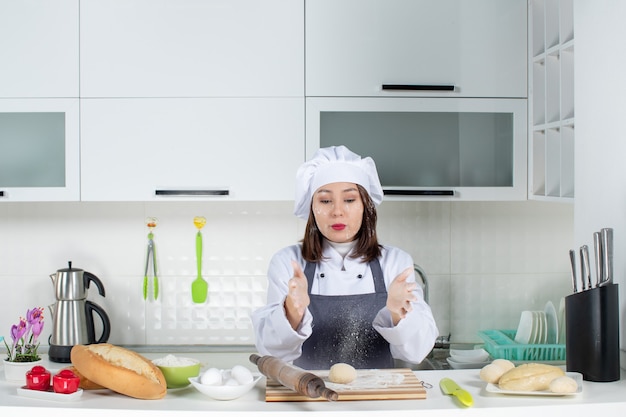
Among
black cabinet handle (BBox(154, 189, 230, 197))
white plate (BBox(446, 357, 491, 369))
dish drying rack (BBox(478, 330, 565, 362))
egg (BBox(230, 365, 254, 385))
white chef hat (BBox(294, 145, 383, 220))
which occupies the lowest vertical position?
white plate (BBox(446, 357, 491, 369))

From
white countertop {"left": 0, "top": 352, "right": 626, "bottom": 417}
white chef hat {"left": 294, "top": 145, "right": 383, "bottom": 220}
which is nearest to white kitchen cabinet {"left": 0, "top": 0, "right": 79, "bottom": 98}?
white chef hat {"left": 294, "top": 145, "right": 383, "bottom": 220}

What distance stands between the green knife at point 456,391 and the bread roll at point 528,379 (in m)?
0.09

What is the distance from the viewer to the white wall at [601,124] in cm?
162

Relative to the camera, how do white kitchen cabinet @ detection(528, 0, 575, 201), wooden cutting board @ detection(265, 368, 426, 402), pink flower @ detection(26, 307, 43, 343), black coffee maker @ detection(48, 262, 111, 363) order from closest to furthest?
wooden cutting board @ detection(265, 368, 426, 402)
pink flower @ detection(26, 307, 43, 343)
white kitchen cabinet @ detection(528, 0, 575, 201)
black coffee maker @ detection(48, 262, 111, 363)

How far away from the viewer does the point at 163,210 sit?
2.76 m

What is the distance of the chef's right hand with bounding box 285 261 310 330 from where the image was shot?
4.82 ft

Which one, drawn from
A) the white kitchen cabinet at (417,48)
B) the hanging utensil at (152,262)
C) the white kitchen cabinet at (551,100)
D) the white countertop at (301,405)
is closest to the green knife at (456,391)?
the white countertop at (301,405)

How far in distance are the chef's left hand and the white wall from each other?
1.65 feet

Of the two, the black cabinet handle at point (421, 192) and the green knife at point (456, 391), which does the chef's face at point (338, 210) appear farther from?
the green knife at point (456, 391)

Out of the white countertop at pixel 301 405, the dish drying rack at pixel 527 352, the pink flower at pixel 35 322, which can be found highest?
the pink flower at pixel 35 322

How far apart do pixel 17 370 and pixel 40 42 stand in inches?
51.2

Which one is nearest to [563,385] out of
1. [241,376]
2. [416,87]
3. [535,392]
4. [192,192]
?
[535,392]

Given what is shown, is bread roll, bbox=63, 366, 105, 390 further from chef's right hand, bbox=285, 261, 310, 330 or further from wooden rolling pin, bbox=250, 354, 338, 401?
chef's right hand, bbox=285, 261, 310, 330

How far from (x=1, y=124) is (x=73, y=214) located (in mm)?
467
